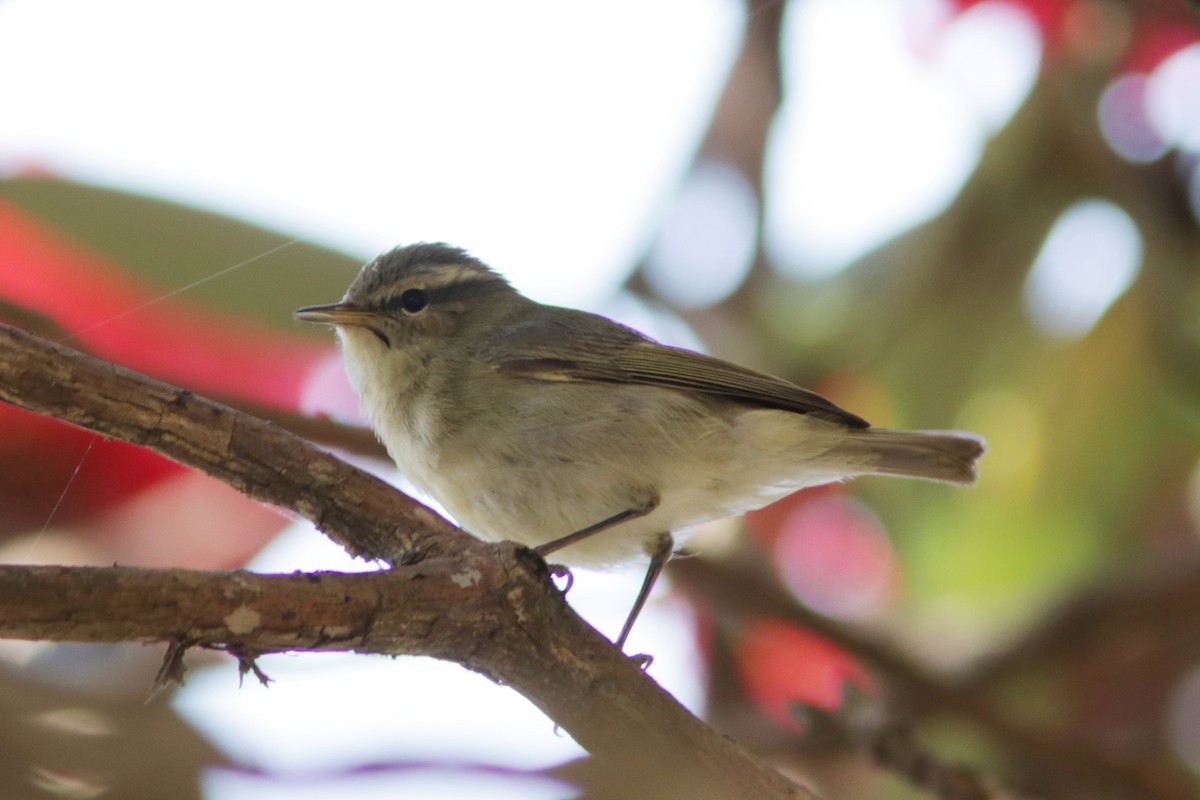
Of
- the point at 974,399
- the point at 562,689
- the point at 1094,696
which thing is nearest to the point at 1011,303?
the point at 974,399

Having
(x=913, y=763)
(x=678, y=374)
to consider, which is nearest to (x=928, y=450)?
(x=678, y=374)

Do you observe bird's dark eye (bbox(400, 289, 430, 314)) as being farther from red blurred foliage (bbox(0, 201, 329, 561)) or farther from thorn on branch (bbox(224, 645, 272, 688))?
thorn on branch (bbox(224, 645, 272, 688))

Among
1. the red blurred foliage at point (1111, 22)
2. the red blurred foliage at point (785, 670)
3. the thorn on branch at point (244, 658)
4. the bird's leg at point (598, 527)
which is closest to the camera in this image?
the thorn on branch at point (244, 658)

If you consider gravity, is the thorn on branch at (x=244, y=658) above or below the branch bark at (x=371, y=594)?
below

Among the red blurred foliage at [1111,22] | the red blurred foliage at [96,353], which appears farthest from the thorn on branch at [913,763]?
the red blurred foliage at [1111,22]

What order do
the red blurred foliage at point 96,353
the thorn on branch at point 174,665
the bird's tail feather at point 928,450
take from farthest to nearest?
the bird's tail feather at point 928,450 → the red blurred foliage at point 96,353 → the thorn on branch at point 174,665

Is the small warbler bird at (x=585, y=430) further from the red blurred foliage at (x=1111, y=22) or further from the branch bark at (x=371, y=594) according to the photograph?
the red blurred foliage at (x=1111, y=22)

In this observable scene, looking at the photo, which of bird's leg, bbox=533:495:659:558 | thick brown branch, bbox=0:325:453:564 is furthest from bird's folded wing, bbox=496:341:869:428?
thick brown branch, bbox=0:325:453:564
